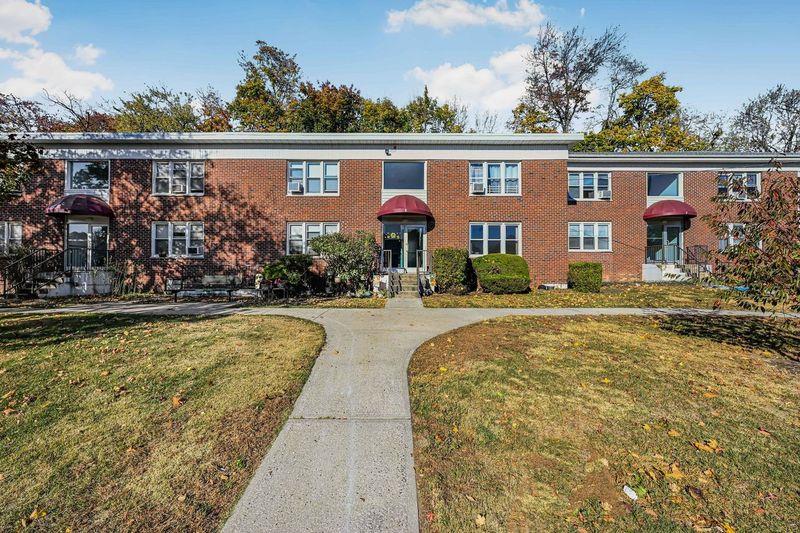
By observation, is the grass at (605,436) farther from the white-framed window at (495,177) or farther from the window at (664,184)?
the window at (664,184)

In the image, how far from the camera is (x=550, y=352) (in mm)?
5887

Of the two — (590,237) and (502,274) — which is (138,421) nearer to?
(502,274)

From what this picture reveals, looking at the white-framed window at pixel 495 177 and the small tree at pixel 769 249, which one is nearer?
the small tree at pixel 769 249

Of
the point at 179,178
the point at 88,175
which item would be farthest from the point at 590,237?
the point at 88,175

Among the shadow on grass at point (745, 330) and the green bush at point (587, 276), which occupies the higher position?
the green bush at point (587, 276)

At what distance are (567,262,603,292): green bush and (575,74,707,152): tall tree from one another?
17.7 meters

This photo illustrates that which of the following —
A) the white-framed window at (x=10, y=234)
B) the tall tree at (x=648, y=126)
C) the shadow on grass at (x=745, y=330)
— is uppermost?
the tall tree at (x=648, y=126)

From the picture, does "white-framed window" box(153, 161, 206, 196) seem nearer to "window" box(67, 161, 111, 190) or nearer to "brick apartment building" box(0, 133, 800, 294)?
"brick apartment building" box(0, 133, 800, 294)

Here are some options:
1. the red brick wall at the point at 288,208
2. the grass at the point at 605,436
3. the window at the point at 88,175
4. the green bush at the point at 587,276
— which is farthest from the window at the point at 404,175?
the window at the point at 88,175

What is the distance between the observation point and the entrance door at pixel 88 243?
1574 centimetres

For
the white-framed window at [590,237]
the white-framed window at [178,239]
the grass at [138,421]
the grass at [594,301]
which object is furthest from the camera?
the white-framed window at [590,237]

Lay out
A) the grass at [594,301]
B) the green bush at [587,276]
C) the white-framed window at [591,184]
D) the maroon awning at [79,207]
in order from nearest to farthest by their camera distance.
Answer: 1. the grass at [594,301]
2. the green bush at [587,276]
3. the maroon awning at [79,207]
4. the white-framed window at [591,184]

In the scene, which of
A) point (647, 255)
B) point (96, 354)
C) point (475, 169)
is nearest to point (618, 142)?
point (647, 255)

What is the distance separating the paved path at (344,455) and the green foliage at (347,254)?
24.2 feet
